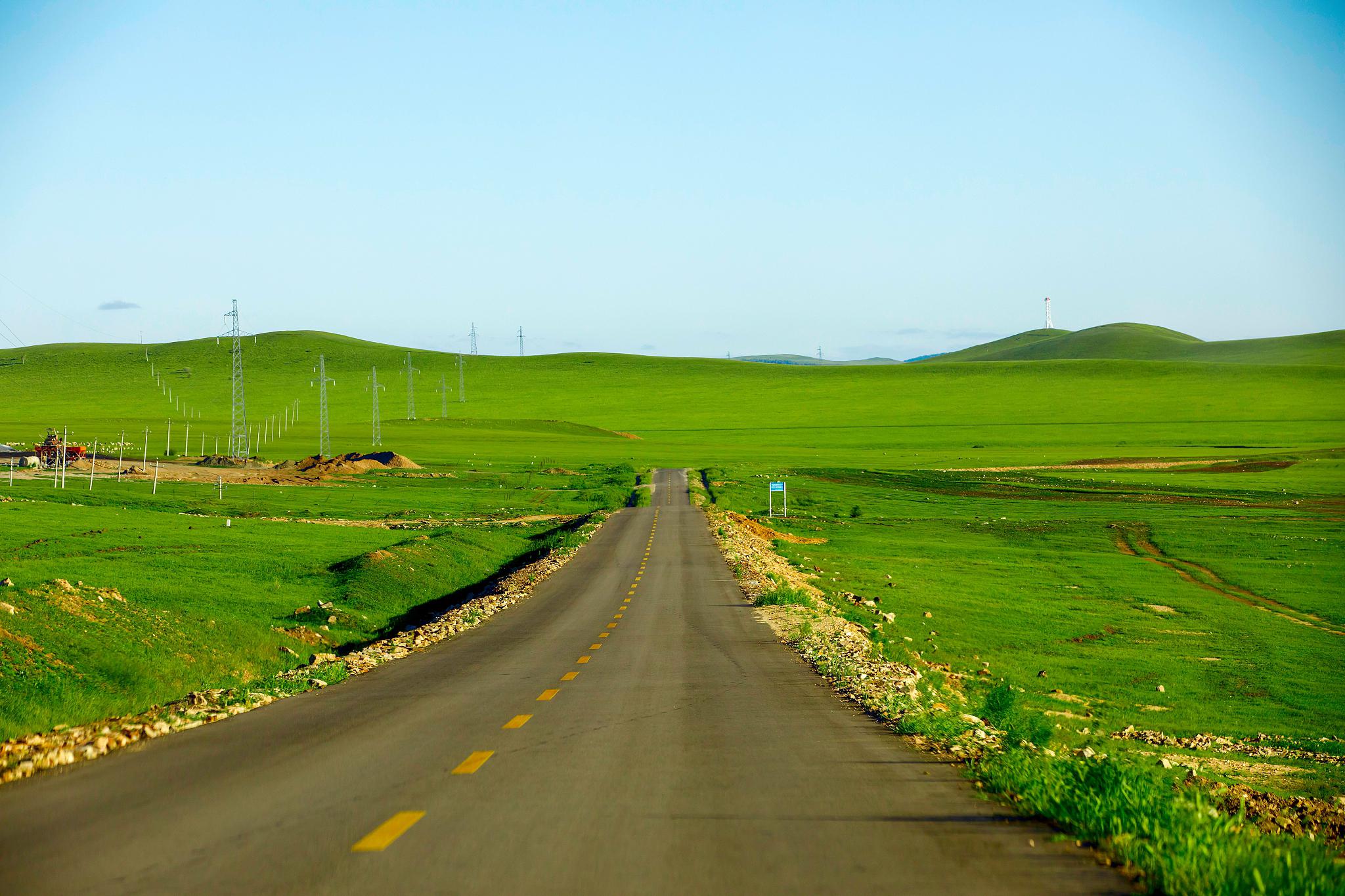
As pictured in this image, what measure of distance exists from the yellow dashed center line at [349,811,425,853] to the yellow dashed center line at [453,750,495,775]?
1648mm

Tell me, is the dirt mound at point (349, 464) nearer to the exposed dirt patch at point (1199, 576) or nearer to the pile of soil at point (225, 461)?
the pile of soil at point (225, 461)

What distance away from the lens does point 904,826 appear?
838 cm

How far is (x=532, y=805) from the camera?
898 centimetres

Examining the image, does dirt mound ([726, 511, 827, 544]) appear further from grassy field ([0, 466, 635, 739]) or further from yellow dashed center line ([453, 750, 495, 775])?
yellow dashed center line ([453, 750, 495, 775])

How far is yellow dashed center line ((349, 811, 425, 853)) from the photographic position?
773 centimetres

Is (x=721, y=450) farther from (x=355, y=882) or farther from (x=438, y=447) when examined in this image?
(x=355, y=882)

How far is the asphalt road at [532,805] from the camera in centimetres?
709

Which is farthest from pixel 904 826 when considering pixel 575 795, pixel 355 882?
pixel 355 882

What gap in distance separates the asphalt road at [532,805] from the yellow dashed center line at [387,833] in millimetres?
30

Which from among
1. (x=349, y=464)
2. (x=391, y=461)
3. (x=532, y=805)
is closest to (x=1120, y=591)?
(x=532, y=805)

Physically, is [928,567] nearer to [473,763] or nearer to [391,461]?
[473,763]

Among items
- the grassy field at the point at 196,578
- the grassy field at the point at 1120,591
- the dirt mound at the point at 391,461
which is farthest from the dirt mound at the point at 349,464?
the grassy field at the point at 1120,591

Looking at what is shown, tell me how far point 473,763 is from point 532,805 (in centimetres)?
207

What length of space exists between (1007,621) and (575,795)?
105 ft
